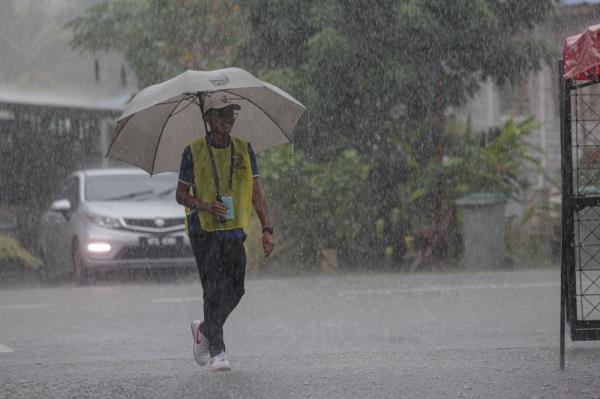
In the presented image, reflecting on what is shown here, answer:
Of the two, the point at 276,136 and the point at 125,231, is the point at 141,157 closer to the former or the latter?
the point at 276,136

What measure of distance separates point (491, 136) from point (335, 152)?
2.70 metres

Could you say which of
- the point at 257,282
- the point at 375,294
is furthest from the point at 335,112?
the point at 375,294

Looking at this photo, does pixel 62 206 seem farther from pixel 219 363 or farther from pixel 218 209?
pixel 218 209

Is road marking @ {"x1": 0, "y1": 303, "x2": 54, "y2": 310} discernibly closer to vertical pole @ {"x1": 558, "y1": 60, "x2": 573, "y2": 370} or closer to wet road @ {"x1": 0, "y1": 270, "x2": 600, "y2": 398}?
wet road @ {"x1": 0, "y1": 270, "x2": 600, "y2": 398}

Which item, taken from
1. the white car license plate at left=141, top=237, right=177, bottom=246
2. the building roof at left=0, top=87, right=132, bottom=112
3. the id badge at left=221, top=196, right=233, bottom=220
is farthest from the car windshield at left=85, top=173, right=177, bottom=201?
the id badge at left=221, top=196, right=233, bottom=220

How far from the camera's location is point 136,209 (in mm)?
17500

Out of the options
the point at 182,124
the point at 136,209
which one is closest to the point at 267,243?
the point at 182,124

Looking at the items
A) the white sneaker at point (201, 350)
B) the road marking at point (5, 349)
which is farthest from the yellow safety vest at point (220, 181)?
the road marking at point (5, 349)

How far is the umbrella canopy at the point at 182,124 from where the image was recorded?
879cm

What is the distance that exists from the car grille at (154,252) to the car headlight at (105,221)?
40 cm

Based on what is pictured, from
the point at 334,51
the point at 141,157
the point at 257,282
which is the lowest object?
the point at 257,282

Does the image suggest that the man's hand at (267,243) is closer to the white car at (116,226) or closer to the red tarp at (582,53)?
the red tarp at (582,53)

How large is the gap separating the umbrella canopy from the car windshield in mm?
9002

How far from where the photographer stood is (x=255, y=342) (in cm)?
1030
